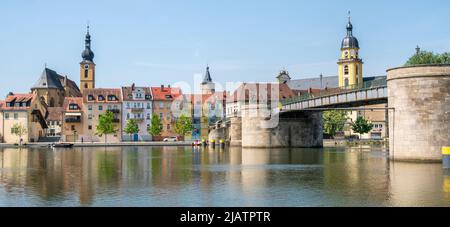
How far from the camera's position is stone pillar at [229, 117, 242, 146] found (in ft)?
353

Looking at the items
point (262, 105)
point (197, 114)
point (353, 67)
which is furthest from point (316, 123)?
point (353, 67)

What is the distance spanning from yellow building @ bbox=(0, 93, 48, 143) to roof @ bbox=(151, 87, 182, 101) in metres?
28.9

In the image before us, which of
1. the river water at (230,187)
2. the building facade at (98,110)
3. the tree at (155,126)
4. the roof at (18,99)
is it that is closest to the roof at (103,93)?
the building facade at (98,110)

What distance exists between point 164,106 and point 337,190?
113m

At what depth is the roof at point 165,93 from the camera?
476 ft

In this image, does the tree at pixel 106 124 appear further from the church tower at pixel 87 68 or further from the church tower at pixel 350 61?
the church tower at pixel 350 61

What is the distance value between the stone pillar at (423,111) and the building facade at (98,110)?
96620 millimetres

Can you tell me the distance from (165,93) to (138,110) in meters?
8.71

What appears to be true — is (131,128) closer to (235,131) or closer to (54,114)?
(54,114)

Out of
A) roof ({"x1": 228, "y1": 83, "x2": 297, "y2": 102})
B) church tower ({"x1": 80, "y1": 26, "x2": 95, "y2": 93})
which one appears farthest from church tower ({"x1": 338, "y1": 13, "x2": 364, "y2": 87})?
church tower ({"x1": 80, "y1": 26, "x2": 95, "y2": 93})

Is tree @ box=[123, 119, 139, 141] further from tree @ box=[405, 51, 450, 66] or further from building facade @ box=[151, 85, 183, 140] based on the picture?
tree @ box=[405, 51, 450, 66]

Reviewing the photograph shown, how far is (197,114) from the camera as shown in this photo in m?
148

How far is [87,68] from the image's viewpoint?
178 meters
